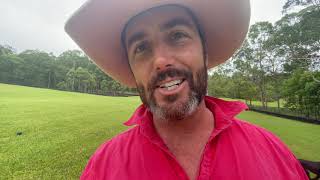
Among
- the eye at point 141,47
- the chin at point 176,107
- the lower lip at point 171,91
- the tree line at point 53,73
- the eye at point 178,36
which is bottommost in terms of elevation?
the chin at point 176,107

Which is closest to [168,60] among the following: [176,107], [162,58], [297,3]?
[162,58]

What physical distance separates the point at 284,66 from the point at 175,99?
26.1m

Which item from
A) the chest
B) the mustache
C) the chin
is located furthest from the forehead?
the chest

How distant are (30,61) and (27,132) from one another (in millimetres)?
Answer: 63870

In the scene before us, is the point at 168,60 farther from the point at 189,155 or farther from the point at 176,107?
the point at 189,155

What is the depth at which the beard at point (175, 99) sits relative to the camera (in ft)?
4.38

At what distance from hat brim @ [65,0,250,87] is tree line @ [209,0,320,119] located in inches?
547

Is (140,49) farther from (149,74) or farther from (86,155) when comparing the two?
(86,155)

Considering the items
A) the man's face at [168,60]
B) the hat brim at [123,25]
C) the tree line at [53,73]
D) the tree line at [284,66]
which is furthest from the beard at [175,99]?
the tree line at [53,73]

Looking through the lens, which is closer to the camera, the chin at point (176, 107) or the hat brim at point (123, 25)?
the chin at point (176, 107)

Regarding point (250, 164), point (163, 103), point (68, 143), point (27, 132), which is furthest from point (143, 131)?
point (27, 132)

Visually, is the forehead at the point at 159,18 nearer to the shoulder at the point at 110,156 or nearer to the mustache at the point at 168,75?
the mustache at the point at 168,75

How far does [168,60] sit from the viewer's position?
1.39 m

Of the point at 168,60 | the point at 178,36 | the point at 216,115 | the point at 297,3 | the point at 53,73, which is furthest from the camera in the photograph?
the point at 53,73
